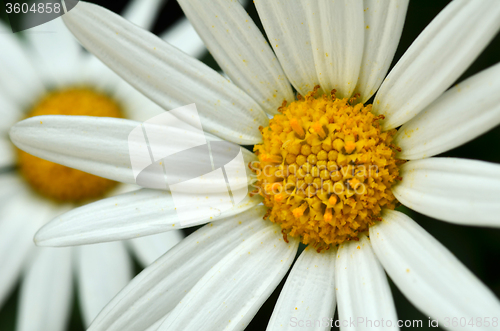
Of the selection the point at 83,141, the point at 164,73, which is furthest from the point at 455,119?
the point at 83,141

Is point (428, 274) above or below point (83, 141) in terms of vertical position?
below

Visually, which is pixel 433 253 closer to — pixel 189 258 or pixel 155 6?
pixel 189 258

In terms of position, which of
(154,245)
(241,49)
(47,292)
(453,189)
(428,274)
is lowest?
(47,292)

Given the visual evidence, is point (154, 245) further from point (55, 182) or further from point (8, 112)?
point (8, 112)

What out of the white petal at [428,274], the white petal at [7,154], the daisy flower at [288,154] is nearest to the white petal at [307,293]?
the daisy flower at [288,154]

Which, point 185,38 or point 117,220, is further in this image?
point 185,38

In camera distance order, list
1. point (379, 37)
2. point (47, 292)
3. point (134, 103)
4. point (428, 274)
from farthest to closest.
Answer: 1. point (134, 103)
2. point (47, 292)
3. point (379, 37)
4. point (428, 274)

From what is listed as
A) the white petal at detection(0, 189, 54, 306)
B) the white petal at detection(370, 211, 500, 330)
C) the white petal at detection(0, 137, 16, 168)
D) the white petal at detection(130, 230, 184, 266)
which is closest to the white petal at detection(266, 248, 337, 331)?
the white petal at detection(370, 211, 500, 330)

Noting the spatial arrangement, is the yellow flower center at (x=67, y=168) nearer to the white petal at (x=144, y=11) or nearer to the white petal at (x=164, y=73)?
the white petal at (x=144, y=11)
